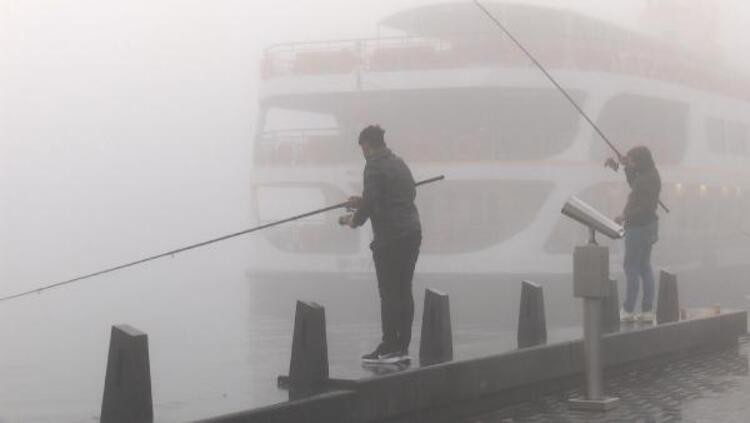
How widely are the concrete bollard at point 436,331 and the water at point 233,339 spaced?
11 cm

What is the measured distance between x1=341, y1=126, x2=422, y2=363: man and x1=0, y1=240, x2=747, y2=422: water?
273 millimetres

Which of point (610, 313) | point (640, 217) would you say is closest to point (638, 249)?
point (640, 217)

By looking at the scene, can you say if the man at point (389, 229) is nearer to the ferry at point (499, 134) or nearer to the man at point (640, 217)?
the man at point (640, 217)

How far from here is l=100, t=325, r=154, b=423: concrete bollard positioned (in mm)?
5164

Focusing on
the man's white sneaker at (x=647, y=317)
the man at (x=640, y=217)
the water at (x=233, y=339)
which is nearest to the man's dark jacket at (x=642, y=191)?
the man at (x=640, y=217)

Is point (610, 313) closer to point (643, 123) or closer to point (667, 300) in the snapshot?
point (667, 300)

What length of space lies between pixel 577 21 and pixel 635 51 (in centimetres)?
151

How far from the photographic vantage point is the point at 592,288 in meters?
7.00

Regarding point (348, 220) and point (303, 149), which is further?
point (303, 149)

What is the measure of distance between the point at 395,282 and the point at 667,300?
4.23 meters

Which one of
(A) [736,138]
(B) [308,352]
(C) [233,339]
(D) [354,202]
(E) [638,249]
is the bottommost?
(C) [233,339]

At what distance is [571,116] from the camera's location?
1255 inches

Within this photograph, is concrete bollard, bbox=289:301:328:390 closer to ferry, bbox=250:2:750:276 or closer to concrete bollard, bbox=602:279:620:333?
concrete bollard, bbox=602:279:620:333

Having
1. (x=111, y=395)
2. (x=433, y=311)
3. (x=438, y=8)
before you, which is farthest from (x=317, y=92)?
(x=111, y=395)
